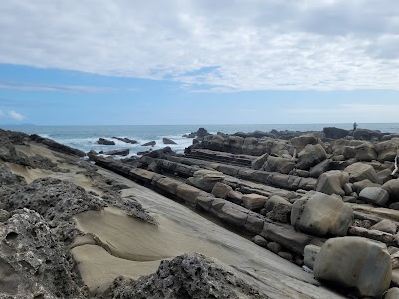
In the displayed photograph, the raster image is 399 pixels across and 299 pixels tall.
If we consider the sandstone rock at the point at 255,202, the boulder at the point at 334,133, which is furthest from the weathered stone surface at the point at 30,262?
the boulder at the point at 334,133

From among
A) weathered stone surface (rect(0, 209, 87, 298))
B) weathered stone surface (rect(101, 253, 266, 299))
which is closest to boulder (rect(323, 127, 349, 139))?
weathered stone surface (rect(101, 253, 266, 299))

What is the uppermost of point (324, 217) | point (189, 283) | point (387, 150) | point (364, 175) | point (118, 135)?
point (387, 150)

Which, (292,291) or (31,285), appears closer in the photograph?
(31,285)

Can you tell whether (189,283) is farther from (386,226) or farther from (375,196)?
(375,196)

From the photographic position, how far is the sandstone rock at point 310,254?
5992mm

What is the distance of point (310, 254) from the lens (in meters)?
6.08

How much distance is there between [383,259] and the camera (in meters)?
4.79

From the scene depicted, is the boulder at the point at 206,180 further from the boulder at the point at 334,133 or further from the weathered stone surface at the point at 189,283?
the boulder at the point at 334,133

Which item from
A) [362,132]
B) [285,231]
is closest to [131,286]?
[285,231]

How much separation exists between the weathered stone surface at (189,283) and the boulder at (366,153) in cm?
1057

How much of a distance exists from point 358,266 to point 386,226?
2.30 meters

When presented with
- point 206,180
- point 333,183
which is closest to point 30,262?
point 333,183

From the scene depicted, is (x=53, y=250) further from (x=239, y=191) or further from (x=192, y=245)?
(x=239, y=191)

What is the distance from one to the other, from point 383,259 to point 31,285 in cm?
459
